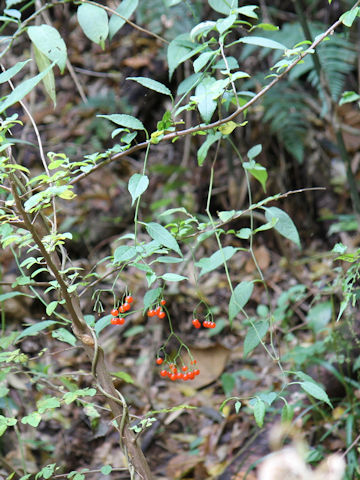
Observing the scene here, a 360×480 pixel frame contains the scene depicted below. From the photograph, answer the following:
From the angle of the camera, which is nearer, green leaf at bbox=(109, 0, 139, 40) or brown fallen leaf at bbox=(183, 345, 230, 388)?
green leaf at bbox=(109, 0, 139, 40)

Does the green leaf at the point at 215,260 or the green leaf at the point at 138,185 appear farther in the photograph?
the green leaf at the point at 215,260

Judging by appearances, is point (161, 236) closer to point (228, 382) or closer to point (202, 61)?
point (202, 61)

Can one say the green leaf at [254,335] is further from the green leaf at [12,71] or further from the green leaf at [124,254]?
the green leaf at [12,71]

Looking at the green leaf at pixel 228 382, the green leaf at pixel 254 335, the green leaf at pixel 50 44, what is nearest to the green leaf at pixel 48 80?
the green leaf at pixel 50 44

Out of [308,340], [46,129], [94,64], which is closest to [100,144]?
[46,129]

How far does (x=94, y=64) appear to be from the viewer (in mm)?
4371

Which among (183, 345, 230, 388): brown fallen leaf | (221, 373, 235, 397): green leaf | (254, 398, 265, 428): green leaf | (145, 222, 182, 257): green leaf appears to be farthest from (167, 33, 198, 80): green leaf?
(183, 345, 230, 388): brown fallen leaf

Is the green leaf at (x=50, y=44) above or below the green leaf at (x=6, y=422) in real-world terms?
above

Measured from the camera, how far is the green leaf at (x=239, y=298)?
1384 millimetres

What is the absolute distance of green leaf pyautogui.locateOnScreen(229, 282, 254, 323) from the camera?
138 centimetres

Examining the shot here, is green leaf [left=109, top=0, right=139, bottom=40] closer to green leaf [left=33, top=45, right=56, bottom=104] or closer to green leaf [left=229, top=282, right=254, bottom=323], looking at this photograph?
green leaf [left=33, top=45, right=56, bottom=104]

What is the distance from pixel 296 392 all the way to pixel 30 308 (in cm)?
148

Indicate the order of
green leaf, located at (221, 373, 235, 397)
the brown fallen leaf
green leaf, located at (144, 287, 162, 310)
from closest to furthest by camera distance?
green leaf, located at (144, 287, 162, 310), green leaf, located at (221, 373, 235, 397), the brown fallen leaf

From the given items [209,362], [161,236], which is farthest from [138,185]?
[209,362]
